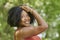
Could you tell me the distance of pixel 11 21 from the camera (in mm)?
3434

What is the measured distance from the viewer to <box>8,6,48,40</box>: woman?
3309 millimetres

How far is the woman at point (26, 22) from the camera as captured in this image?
10.9 ft

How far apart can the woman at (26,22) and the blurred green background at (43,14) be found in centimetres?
320

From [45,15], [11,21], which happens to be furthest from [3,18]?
[11,21]

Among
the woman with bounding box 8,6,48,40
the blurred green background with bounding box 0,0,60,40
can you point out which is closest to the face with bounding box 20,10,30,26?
the woman with bounding box 8,6,48,40

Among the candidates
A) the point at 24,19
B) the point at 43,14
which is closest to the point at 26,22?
the point at 24,19

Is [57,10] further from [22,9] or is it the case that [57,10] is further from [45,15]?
[22,9]

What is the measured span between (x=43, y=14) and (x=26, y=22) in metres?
3.65

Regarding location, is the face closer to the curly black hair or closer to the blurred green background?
the curly black hair

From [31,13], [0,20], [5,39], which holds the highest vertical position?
[31,13]

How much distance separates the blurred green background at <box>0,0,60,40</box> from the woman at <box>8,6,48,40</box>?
320cm

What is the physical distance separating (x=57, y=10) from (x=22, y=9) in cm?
354

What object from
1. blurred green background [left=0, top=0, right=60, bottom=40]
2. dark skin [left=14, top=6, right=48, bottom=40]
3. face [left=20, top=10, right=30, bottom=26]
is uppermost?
face [left=20, top=10, right=30, bottom=26]

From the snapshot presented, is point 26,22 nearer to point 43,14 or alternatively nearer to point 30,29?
point 30,29
